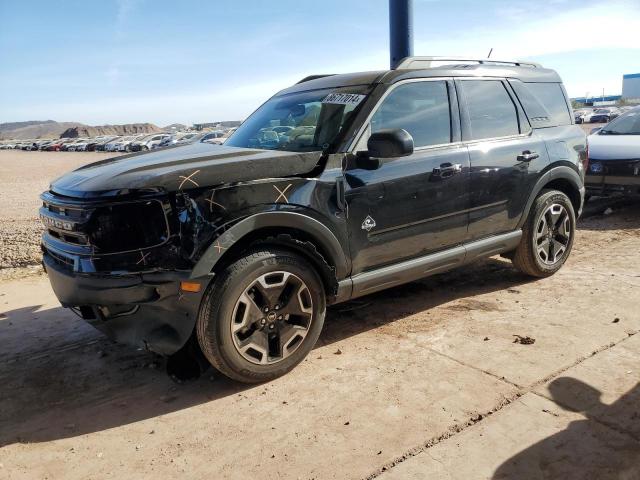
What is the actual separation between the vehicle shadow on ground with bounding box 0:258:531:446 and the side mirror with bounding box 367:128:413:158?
147cm

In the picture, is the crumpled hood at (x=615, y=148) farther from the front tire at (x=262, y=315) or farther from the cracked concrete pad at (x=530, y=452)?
the front tire at (x=262, y=315)

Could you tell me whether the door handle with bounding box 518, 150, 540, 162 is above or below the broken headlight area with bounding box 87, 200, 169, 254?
above

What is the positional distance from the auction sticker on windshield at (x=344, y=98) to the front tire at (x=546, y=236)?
7.03 feet

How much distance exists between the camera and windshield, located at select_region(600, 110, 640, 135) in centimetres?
880

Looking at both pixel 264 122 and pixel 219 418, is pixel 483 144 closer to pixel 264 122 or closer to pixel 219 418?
Result: pixel 264 122

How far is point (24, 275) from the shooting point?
5887 millimetres

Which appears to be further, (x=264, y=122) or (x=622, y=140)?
(x=622, y=140)

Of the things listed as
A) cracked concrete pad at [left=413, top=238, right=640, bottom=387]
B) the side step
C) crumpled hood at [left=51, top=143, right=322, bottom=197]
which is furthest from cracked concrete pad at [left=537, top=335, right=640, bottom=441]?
crumpled hood at [left=51, top=143, right=322, bottom=197]

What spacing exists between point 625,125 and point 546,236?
5.42 meters

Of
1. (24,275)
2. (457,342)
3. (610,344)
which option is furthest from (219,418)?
(24,275)

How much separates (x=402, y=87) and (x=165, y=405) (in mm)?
2782

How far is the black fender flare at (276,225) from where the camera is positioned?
2.97 meters

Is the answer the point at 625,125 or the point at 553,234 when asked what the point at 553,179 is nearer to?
the point at 553,234

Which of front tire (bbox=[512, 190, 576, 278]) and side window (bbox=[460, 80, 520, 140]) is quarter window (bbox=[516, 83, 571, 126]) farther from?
front tire (bbox=[512, 190, 576, 278])
